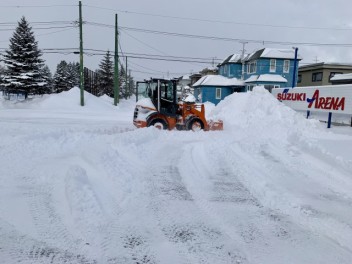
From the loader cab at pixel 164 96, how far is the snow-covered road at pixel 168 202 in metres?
3.90

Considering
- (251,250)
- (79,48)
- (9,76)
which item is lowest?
(251,250)

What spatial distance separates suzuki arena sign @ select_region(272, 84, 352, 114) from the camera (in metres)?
14.2

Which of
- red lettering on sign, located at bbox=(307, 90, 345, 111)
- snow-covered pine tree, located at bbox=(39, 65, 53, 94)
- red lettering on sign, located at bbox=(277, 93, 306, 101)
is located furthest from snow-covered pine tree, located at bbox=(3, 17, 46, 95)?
red lettering on sign, located at bbox=(307, 90, 345, 111)

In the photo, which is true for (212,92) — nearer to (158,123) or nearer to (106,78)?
(106,78)

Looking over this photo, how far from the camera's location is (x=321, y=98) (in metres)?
16.1

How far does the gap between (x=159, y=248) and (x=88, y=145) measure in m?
5.61

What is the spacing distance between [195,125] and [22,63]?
81.6ft

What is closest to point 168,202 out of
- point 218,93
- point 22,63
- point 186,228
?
point 186,228

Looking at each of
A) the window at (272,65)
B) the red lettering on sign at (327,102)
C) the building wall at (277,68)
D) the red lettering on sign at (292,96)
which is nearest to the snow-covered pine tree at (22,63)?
the red lettering on sign at (292,96)

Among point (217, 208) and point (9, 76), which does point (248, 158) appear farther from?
point (9, 76)

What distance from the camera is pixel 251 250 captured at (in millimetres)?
3801

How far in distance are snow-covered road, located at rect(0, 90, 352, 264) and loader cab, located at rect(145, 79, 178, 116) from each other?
390cm

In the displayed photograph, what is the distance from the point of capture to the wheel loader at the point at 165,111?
13500mm

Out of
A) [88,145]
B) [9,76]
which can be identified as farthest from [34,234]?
[9,76]
